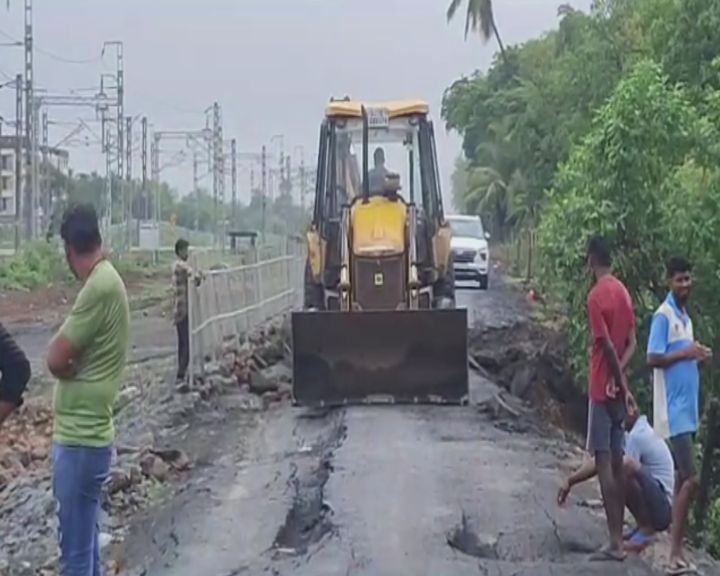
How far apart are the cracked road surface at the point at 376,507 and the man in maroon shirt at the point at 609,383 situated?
1.33 ft

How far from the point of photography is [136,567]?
982cm

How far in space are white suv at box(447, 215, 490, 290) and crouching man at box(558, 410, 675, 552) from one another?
29.0 metres

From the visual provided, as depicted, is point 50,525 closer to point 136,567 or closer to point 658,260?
point 136,567

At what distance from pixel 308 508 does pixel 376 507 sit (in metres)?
0.61

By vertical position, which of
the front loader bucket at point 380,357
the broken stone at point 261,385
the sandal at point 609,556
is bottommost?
the sandal at point 609,556

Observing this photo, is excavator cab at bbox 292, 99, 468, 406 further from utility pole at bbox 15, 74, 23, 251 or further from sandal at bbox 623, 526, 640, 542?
utility pole at bbox 15, 74, 23, 251

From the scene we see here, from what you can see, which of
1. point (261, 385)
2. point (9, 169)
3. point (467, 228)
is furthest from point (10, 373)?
point (9, 169)

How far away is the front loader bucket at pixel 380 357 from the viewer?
16.3 meters

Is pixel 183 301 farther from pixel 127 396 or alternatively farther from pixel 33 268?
pixel 33 268

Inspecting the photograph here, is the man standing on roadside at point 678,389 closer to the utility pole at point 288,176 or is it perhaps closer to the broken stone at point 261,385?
the broken stone at point 261,385

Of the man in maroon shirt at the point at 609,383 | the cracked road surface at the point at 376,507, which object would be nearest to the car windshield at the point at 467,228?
the cracked road surface at the point at 376,507

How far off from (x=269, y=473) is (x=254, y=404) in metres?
4.75

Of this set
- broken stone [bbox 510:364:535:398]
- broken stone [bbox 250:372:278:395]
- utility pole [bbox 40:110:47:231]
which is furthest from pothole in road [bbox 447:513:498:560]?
utility pole [bbox 40:110:47:231]

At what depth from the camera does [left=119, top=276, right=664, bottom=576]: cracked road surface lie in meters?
9.62
